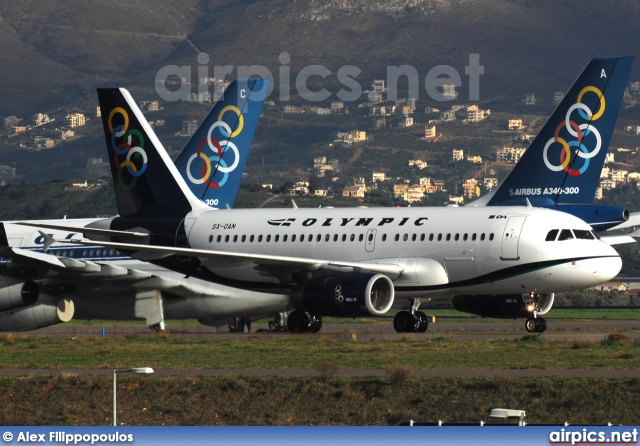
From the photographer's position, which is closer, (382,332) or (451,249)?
(451,249)

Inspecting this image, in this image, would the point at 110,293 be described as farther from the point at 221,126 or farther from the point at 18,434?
the point at 18,434

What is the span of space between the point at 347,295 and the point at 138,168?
578 inches

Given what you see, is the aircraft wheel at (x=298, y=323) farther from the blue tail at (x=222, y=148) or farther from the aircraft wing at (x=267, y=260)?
the blue tail at (x=222, y=148)

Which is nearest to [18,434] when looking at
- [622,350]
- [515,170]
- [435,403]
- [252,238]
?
[435,403]

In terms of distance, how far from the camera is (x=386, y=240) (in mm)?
51219

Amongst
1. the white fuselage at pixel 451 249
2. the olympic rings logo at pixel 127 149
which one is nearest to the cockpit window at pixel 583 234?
the white fuselage at pixel 451 249

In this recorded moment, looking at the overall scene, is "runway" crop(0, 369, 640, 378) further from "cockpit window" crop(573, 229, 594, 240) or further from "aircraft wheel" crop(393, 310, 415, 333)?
"aircraft wheel" crop(393, 310, 415, 333)

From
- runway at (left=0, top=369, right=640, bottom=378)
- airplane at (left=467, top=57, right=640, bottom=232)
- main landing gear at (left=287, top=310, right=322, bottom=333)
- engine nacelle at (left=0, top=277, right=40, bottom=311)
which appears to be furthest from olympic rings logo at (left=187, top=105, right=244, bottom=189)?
runway at (left=0, top=369, right=640, bottom=378)

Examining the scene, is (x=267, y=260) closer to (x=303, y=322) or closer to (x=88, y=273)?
(x=303, y=322)

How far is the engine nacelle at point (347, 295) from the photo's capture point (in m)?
47.3

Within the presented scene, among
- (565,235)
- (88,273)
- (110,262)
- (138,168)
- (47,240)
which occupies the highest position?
(138,168)

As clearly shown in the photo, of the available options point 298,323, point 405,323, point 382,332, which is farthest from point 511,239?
point 298,323

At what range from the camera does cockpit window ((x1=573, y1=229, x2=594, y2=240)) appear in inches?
1924

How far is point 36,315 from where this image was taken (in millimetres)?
54625
